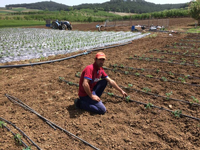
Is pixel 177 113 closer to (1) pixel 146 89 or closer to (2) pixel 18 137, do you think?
(1) pixel 146 89

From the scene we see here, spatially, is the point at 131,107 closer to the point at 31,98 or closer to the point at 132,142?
the point at 132,142

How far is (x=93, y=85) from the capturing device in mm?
3615

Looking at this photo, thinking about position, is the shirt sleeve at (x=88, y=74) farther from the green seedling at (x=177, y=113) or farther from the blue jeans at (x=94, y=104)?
the green seedling at (x=177, y=113)

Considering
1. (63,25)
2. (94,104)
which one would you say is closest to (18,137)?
(94,104)

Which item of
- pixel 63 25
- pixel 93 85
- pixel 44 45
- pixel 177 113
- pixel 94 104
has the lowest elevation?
pixel 177 113

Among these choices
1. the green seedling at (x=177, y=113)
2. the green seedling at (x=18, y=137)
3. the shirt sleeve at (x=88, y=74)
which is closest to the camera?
the green seedling at (x=18, y=137)

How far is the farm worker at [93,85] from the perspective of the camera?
3.20 m

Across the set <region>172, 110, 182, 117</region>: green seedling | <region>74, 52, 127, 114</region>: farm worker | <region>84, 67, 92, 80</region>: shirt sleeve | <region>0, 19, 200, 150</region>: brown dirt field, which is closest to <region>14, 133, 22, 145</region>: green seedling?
<region>0, 19, 200, 150</region>: brown dirt field

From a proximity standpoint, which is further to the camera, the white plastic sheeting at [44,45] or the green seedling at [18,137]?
the white plastic sheeting at [44,45]

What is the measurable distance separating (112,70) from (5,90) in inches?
146

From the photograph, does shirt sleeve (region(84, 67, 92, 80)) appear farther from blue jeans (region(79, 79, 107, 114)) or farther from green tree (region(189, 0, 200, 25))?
green tree (region(189, 0, 200, 25))

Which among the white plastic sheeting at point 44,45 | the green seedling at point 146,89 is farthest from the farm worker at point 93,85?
the white plastic sheeting at point 44,45

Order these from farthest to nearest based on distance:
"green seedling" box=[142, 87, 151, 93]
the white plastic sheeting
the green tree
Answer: the green tree → the white plastic sheeting → "green seedling" box=[142, 87, 151, 93]

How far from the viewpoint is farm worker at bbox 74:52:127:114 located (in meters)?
3.20
